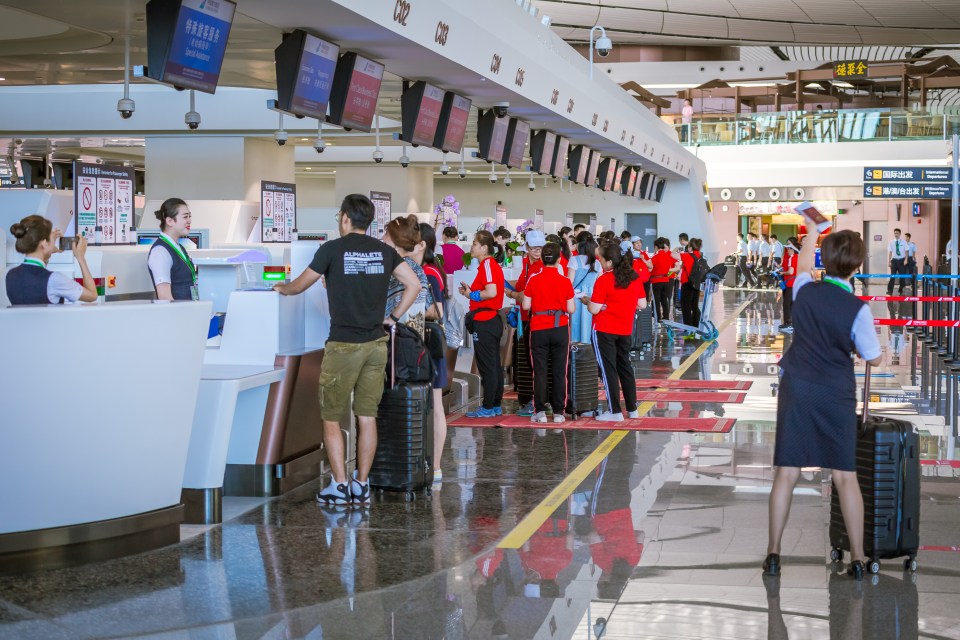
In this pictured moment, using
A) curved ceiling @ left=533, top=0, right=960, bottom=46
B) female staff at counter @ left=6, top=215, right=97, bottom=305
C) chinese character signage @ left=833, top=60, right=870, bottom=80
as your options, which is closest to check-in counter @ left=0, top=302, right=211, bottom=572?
female staff at counter @ left=6, top=215, right=97, bottom=305

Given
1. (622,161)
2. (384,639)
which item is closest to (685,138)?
(622,161)

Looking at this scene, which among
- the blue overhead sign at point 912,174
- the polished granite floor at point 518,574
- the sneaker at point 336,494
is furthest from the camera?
the blue overhead sign at point 912,174

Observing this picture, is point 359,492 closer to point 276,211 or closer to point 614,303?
point 614,303

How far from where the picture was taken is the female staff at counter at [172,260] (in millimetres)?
7391

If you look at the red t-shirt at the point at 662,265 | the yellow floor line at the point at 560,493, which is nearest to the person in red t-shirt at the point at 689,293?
the red t-shirt at the point at 662,265

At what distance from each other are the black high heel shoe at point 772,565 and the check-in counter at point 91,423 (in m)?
2.73

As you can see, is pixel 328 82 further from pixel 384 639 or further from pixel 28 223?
pixel 384 639

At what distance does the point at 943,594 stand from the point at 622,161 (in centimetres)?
1965

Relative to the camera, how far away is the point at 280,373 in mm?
6746

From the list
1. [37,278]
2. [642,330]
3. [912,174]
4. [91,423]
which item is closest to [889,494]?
[91,423]

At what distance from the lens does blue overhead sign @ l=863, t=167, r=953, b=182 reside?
29.7m

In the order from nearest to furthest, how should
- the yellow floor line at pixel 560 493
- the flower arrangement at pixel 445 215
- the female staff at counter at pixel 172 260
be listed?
the yellow floor line at pixel 560 493, the female staff at counter at pixel 172 260, the flower arrangement at pixel 445 215

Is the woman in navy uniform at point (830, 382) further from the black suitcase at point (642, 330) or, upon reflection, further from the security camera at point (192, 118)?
the black suitcase at point (642, 330)

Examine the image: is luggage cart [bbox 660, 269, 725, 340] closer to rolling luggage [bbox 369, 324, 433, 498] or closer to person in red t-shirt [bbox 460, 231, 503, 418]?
person in red t-shirt [bbox 460, 231, 503, 418]
